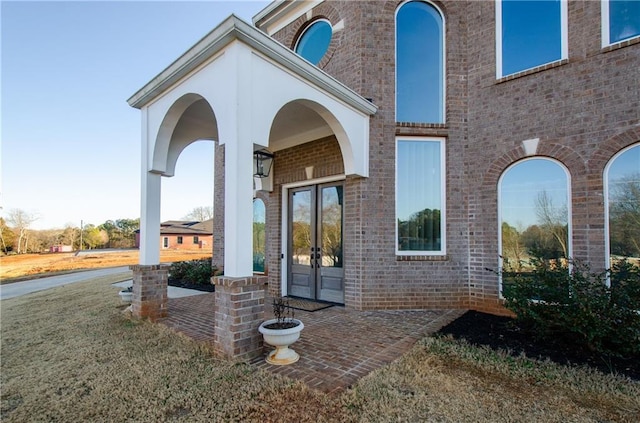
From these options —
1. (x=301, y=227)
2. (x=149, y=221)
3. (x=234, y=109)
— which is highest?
(x=234, y=109)

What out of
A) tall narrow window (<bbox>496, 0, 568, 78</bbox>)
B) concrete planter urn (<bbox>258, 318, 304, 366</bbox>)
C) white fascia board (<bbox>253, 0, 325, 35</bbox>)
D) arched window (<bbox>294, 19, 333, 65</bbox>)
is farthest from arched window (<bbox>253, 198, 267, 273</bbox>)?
tall narrow window (<bbox>496, 0, 568, 78</bbox>)

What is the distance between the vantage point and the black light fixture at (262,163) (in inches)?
258

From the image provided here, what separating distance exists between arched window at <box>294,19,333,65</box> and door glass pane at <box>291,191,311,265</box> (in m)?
3.23

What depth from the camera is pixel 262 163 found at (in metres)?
6.91

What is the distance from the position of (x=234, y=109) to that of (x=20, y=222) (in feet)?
146

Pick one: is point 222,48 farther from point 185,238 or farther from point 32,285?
point 185,238

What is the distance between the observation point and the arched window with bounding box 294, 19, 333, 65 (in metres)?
7.03

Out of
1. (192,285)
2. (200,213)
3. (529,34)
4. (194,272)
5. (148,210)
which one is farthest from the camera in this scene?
(200,213)

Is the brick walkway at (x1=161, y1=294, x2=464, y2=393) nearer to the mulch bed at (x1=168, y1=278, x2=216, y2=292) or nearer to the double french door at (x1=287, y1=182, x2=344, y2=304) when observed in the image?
the double french door at (x1=287, y1=182, x2=344, y2=304)

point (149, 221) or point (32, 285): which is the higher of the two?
point (149, 221)

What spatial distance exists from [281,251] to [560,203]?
545 centimetres

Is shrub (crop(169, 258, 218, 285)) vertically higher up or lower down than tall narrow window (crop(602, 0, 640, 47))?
lower down

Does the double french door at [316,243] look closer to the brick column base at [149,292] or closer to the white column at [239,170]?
the brick column base at [149,292]

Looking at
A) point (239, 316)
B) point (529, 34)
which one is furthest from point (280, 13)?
point (239, 316)
